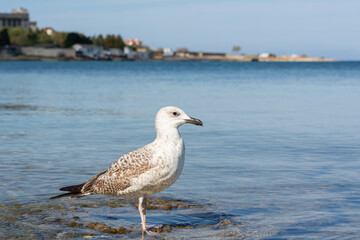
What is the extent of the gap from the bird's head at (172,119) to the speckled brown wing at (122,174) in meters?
0.39

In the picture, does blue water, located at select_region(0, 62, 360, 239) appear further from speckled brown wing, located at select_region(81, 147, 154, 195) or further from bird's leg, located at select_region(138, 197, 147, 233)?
speckled brown wing, located at select_region(81, 147, 154, 195)

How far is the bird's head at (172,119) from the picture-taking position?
7.11m

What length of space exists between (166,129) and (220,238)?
1.58 m

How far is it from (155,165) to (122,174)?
0.57 meters

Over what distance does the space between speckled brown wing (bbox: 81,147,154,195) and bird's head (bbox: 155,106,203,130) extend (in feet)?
1.30

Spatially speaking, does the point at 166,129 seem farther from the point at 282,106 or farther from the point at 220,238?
the point at 282,106

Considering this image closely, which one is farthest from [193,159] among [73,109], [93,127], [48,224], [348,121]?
[73,109]

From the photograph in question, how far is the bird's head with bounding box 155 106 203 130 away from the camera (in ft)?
23.3

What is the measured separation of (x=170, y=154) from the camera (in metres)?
6.93

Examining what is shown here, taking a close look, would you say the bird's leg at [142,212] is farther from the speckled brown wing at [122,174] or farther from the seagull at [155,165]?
the speckled brown wing at [122,174]

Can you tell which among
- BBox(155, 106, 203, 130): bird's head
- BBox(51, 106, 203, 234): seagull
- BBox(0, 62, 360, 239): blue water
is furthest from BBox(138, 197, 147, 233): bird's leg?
BBox(155, 106, 203, 130): bird's head

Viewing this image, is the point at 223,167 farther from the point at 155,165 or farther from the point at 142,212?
the point at 155,165

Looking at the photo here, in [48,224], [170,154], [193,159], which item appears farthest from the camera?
[193,159]

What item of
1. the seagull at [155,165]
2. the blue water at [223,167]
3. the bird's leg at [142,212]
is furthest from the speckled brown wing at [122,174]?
the blue water at [223,167]
